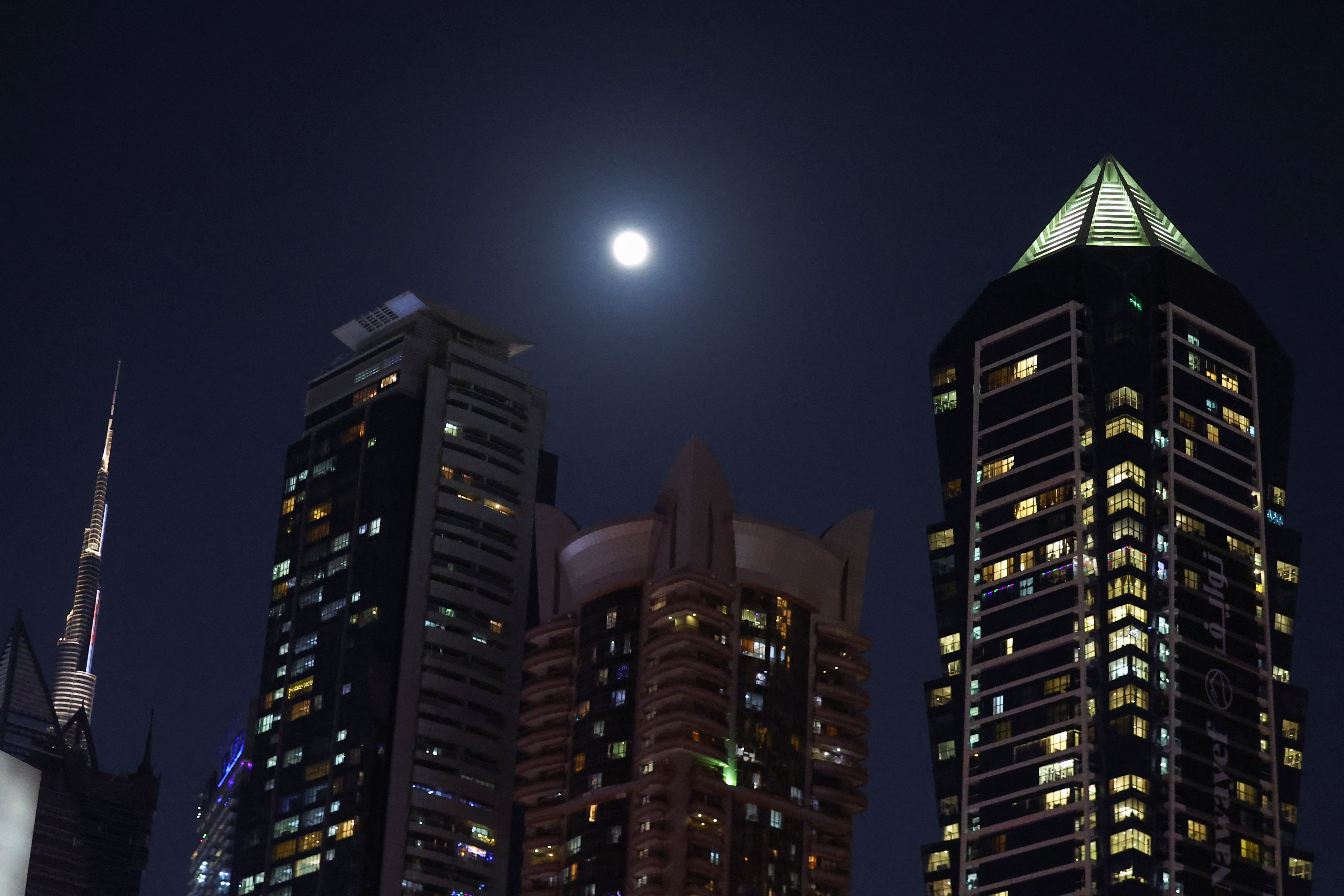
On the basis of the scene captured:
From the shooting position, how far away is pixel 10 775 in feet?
362

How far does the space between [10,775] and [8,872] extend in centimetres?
617

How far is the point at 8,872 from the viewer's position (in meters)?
113
